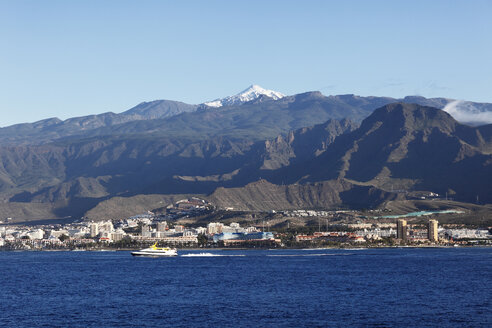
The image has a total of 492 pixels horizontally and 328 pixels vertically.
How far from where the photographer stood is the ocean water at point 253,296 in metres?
95.3

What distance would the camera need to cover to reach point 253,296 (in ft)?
384

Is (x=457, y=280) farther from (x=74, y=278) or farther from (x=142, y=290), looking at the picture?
(x=74, y=278)

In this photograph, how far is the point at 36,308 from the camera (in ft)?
350

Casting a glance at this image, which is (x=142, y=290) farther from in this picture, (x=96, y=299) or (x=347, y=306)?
(x=347, y=306)

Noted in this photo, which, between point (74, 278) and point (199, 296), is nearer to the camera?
point (199, 296)

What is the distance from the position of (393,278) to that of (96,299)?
159 feet

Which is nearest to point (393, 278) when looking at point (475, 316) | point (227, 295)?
point (227, 295)

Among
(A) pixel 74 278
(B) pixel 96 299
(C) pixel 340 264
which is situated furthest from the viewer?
(C) pixel 340 264

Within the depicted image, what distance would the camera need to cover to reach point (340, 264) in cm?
18050

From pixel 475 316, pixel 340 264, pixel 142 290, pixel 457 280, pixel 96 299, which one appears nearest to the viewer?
pixel 475 316

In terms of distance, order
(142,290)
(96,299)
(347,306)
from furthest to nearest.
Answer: (142,290) < (96,299) < (347,306)

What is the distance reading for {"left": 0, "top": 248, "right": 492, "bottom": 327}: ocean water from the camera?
95.3m

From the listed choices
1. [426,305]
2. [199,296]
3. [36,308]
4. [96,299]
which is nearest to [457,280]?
[426,305]

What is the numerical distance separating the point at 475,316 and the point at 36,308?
159 ft
